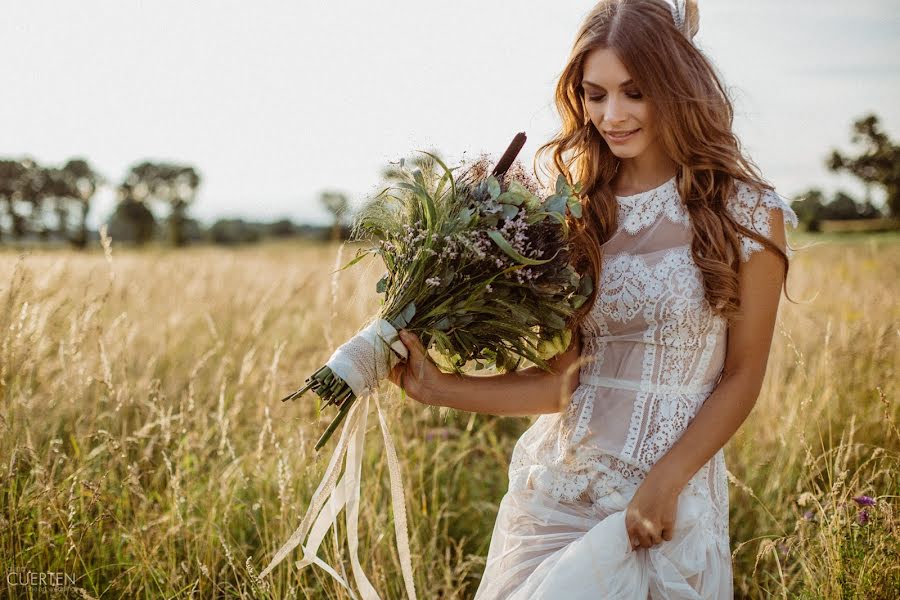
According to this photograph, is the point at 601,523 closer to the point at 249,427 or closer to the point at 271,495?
the point at 271,495

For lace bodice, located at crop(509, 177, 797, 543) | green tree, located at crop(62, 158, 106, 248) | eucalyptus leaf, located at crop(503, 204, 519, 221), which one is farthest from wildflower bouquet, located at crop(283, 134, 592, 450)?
green tree, located at crop(62, 158, 106, 248)

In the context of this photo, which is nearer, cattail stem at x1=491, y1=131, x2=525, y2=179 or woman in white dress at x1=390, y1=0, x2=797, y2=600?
woman in white dress at x1=390, y1=0, x2=797, y2=600

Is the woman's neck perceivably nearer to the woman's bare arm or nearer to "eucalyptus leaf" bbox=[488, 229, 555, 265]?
the woman's bare arm

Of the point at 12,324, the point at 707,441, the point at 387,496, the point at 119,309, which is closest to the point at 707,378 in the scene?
the point at 707,441

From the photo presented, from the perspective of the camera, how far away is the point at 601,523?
6.33ft

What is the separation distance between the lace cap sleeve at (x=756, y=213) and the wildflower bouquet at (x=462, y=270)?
1.66 ft

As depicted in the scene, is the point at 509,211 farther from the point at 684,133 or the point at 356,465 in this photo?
the point at 356,465

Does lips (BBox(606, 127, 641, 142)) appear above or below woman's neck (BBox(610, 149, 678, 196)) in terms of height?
above

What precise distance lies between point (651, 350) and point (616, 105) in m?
0.77

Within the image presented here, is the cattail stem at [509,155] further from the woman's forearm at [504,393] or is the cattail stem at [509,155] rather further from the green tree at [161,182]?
the green tree at [161,182]

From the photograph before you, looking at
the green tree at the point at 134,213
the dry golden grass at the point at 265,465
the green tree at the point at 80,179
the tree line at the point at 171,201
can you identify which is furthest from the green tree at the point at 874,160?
the green tree at the point at 134,213

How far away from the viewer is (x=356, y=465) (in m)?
2.13

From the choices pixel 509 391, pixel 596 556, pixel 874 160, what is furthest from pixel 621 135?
pixel 874 160

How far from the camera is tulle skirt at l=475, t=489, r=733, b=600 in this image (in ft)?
6.03
